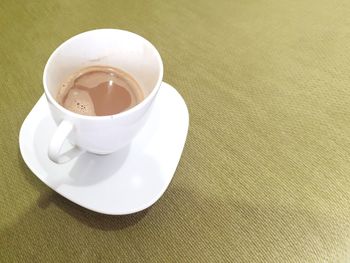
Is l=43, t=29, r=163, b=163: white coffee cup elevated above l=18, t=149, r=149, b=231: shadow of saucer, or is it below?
above

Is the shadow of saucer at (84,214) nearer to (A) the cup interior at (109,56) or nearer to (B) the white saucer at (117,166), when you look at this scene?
(B) the white saucer at (117,166)

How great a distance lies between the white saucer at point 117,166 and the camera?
42 cm

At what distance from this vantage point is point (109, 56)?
18.2 inches

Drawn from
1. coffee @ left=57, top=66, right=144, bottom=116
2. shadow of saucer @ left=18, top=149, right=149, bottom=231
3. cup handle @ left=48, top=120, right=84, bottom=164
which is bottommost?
shadow of saucer @ left=18, top=149, right=149, bottom=231

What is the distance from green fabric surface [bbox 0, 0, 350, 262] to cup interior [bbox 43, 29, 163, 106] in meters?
0.11

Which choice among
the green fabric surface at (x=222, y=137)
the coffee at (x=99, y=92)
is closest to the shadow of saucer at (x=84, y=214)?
the green fabric surface at (x=222, y=137)

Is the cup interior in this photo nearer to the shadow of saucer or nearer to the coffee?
the coffee

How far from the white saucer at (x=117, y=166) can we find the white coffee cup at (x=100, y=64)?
36 mm

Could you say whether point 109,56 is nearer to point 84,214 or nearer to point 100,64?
point 100,64

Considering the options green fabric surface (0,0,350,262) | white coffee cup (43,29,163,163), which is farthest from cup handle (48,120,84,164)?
green fabric surface (0,0,350,262)

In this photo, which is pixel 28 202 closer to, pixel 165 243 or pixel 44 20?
pixel 165 243

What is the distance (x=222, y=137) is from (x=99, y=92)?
178 millimetres

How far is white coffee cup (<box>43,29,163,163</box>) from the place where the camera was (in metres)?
0.36

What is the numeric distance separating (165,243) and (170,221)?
0.09 ft
